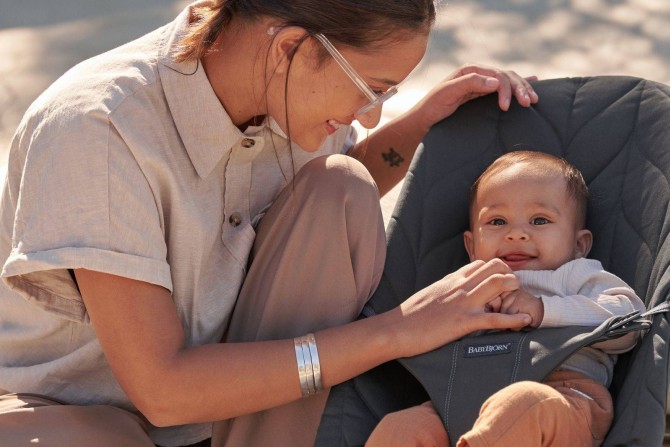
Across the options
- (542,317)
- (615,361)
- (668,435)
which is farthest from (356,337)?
(668,435)

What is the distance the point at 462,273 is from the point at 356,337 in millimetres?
245

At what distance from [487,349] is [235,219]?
60cm

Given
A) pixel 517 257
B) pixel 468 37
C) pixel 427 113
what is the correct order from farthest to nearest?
pixel 468 37
pixel 427 113
pixel 517 257

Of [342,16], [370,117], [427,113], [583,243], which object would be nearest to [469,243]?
[583,243]

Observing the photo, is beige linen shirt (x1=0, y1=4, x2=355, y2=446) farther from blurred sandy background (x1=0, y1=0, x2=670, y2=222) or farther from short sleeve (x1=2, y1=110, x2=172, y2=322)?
blurred sandy background (x1=0, y1=0, x2=670, y2=222)

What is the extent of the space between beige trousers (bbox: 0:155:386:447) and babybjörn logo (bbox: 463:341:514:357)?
285mm

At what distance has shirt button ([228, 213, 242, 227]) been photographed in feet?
7.49

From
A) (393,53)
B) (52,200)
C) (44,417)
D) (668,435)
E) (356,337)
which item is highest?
(393,53)

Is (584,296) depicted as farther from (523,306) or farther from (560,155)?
(560,155)

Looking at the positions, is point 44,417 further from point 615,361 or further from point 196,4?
point 615,361

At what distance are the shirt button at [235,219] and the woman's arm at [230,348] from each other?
11.3 inches

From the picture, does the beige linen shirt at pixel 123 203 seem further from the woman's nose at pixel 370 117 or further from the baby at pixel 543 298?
the baby at pixel 543 298

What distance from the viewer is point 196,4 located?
88.0 inches

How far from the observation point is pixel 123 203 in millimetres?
2002
